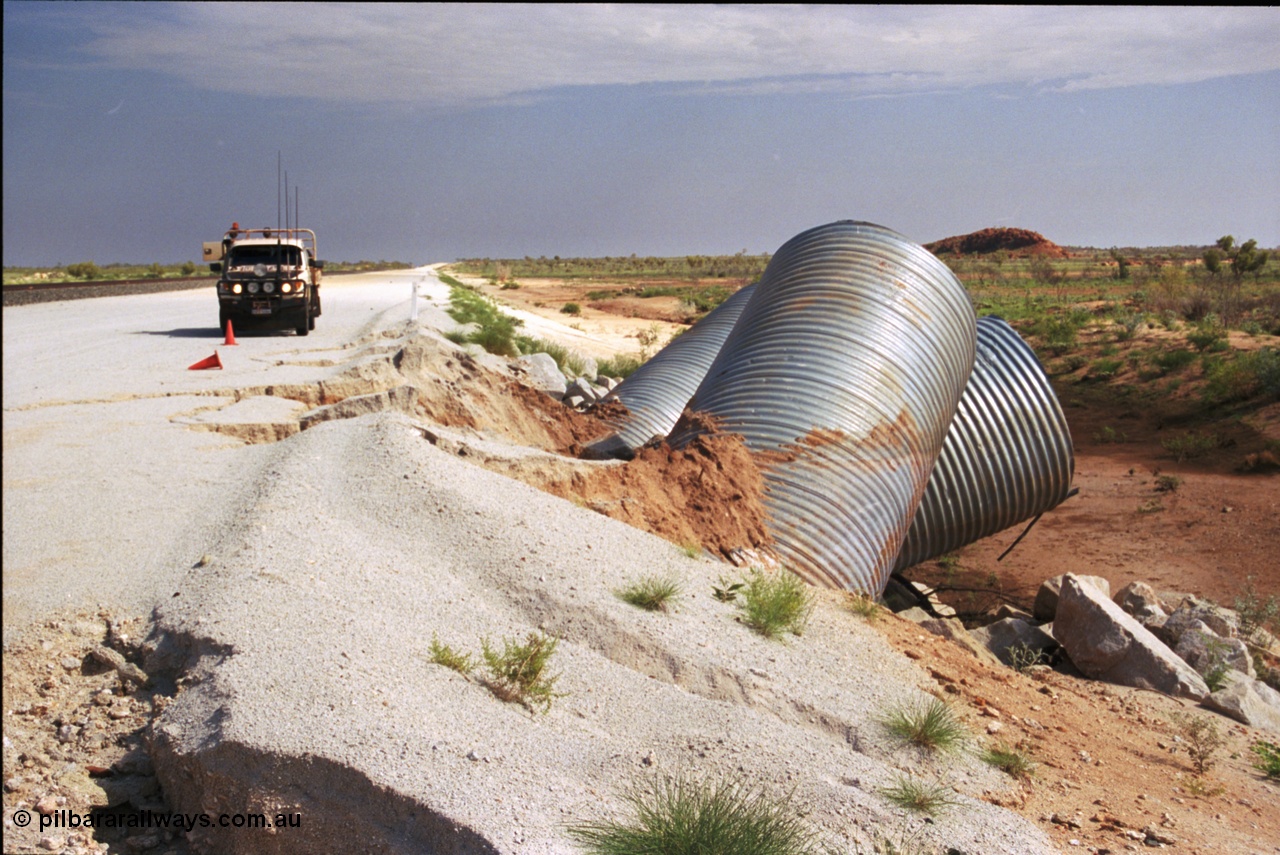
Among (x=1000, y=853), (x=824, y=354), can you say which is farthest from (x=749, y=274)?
(x=1000, y=853)

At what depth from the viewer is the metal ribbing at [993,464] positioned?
995 cm

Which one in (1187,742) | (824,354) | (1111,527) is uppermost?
(824,354)

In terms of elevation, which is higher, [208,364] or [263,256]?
[263,256]

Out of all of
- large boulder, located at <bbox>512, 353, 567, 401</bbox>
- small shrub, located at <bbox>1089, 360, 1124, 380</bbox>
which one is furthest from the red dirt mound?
large boulder, located at <bbox>512, 353, 567, 401</bbox>

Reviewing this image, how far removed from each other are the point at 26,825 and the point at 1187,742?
5831mm

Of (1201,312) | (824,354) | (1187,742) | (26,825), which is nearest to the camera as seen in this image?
(26,825)

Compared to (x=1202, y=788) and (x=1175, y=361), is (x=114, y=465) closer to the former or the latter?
(x=1202, y=788)

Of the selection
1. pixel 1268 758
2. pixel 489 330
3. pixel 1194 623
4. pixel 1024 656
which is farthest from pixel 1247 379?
pixel 1268 758

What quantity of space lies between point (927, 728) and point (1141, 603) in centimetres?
567

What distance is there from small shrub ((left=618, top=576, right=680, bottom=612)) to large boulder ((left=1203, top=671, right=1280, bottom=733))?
153 inches

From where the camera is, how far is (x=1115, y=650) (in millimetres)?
7512

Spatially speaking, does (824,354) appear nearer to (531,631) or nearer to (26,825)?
(531,631)

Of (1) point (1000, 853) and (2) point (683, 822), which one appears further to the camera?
(1) point (1000, 853)

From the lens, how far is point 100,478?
23.5 ft
